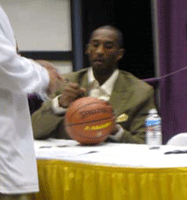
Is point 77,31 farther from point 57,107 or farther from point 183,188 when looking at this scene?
point 183,188

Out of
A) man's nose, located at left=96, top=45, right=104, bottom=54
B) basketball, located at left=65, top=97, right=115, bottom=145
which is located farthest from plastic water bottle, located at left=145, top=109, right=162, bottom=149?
man's nose, located at left=96, top=45, right=104, bottom=54

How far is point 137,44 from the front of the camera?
4.31 meters

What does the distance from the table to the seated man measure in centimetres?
42

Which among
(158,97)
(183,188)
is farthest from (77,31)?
(183,188)

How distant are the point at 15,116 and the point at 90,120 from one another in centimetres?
59

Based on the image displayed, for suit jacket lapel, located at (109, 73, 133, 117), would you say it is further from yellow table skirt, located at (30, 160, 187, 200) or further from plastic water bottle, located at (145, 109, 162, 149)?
yellow table skirt, located at (30, 160, 187, 200)

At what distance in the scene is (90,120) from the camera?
2.02 metres

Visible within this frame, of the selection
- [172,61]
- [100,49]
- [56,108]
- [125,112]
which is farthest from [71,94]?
[172,61]

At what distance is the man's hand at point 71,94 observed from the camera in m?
2.16

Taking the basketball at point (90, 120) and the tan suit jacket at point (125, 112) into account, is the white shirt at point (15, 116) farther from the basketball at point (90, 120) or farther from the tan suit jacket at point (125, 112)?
the tan suit jacket at point (125, 112)

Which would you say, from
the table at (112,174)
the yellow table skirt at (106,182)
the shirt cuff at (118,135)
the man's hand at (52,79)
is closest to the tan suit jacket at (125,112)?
the shirt cuff at (118,135)

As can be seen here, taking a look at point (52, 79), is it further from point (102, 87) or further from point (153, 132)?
point (102, 87)

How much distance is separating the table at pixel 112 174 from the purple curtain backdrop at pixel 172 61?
1.06 meters

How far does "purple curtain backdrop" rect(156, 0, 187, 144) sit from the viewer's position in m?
2.89
